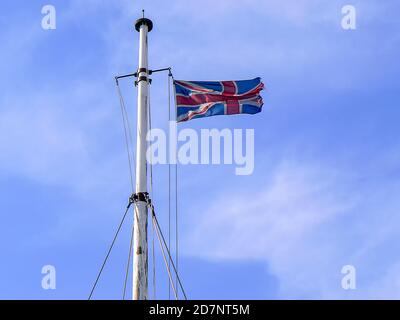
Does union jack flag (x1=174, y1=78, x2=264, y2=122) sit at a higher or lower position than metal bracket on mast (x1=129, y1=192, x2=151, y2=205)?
higher

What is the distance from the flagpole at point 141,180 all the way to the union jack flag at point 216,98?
5.14 feet

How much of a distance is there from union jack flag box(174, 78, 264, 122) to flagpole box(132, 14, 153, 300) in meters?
1.57

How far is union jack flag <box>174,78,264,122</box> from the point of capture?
3053 centimetres

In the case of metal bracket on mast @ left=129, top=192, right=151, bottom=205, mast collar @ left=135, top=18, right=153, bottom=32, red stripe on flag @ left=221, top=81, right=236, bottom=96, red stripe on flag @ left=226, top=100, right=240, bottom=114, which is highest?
mast collar @ left=135, top=18, right=153, bottom=32

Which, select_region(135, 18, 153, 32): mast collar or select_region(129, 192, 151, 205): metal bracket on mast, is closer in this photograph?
select_region(129, 192, 151, 205): metal bracket on mast

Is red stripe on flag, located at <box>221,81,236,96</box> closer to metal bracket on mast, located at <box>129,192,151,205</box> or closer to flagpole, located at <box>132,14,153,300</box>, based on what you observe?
Answer: flagpole, located at <box>132,14,153,300</box>

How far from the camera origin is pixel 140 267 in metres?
26.1

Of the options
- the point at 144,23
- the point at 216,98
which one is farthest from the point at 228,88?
the point at 144,23

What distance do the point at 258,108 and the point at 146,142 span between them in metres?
5.74

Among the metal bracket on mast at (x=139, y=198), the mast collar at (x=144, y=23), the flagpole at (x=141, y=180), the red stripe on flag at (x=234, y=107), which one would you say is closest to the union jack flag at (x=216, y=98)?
the red stripe on flag at (x=234, y=107)

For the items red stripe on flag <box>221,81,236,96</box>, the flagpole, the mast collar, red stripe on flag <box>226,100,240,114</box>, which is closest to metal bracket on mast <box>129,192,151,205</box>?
the flagpole

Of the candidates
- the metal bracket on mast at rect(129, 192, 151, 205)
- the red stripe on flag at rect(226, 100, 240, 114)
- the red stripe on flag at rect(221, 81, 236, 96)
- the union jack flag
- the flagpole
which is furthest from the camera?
the red stripe on flag at rect(226, 100, 240, 114)
